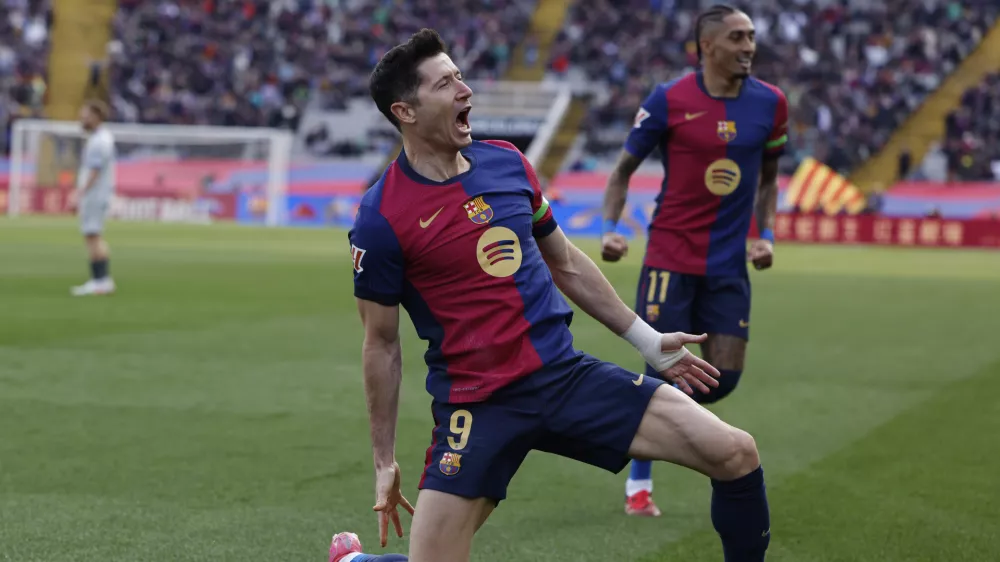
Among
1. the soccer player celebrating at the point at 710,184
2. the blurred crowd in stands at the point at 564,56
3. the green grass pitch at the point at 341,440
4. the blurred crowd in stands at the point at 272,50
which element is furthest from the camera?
the blurred crowd in stands at the point at 272,50

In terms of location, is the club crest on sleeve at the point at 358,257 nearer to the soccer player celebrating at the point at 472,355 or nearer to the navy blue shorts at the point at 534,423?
the soccer player celebrating at the point at 472,355

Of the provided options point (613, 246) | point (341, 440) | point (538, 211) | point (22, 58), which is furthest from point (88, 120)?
point (22, 58)

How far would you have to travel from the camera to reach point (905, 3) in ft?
134

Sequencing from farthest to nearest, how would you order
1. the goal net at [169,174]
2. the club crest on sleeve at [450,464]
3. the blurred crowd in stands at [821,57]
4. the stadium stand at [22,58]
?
the stadium stand at [22,58], the goal net at [169,174], the blurred crowd in stands at [821,57], the club crest on sleeve at [450,464]

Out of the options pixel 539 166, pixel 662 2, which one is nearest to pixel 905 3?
pixel 662 2

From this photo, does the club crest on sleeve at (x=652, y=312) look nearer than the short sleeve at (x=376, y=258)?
No

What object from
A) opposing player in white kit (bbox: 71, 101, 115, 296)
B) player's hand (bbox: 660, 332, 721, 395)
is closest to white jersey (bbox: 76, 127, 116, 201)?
opposing player in white kit (bbox: 71, 101, 115, 296)

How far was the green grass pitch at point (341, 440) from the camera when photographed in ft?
18.8

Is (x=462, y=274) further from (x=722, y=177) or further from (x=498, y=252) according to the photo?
(x=722, y=177)

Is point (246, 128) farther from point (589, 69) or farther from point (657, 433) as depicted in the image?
point (657, 433)

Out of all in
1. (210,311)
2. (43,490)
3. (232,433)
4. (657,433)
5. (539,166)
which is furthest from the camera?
(539,166)

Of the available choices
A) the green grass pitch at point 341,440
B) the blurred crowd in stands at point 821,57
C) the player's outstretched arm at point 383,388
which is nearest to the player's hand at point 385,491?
the player's outstretched arm at point 383,388

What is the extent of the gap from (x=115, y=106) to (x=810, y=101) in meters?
22.9

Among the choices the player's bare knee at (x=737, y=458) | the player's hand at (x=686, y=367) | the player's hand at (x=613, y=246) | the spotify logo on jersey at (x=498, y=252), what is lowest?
the player's bare knee at (x=737, y=458)
